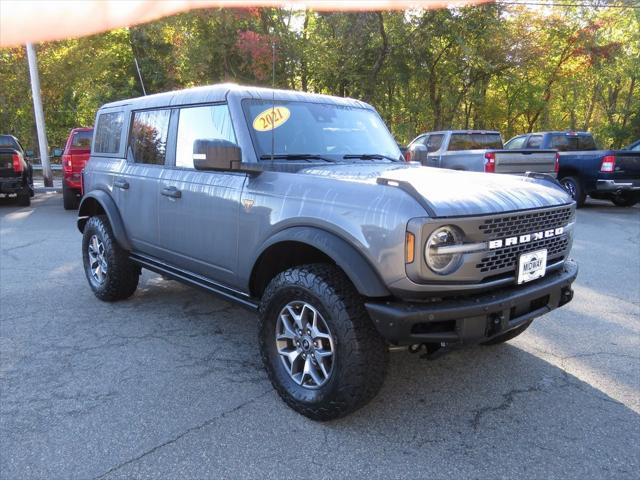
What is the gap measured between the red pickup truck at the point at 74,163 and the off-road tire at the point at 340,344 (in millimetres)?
10152

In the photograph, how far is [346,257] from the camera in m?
2.58

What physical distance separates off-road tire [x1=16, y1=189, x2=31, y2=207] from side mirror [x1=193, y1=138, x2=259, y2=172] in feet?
36.3

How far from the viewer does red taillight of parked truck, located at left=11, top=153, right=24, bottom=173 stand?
11.5 meters

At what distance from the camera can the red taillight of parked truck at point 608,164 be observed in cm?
1124

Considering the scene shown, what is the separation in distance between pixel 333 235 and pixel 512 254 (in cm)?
96

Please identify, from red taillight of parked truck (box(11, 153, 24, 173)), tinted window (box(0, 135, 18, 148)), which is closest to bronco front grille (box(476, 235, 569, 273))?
red taillight of parked truck (box(11, 153, 24, 173))

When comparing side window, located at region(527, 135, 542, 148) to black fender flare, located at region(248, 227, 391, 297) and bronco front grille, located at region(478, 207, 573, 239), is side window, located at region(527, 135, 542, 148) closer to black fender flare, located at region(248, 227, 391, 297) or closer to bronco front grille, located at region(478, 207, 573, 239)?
bronco front grille, located at region(478, 207, 573, 239)

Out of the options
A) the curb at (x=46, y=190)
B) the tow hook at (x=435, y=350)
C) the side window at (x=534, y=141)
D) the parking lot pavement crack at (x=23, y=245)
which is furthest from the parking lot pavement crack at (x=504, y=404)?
the curb at (x=46, y=190)

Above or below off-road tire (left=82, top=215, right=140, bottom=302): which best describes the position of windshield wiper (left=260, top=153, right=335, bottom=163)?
above

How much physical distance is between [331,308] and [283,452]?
2.49 feet

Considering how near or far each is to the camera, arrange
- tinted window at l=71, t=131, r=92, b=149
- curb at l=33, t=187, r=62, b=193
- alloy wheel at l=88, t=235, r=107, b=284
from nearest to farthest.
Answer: alloy wheel at l=88, t=235, r=107, b=284, tinted window at l=71, t=131, r=92, b=149, curb at l=33, t=187, r=62, b=193

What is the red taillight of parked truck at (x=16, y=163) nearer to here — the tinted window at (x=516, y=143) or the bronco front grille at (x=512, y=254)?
the bronco front grille at (x=512, y=254)

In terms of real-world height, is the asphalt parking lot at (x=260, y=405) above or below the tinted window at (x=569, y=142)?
below

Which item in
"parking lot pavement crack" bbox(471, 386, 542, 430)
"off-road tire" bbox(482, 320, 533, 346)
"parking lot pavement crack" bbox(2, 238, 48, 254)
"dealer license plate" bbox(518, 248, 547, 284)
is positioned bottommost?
"parking lot pavement crack" bbox(2, 238, 48, 254)
